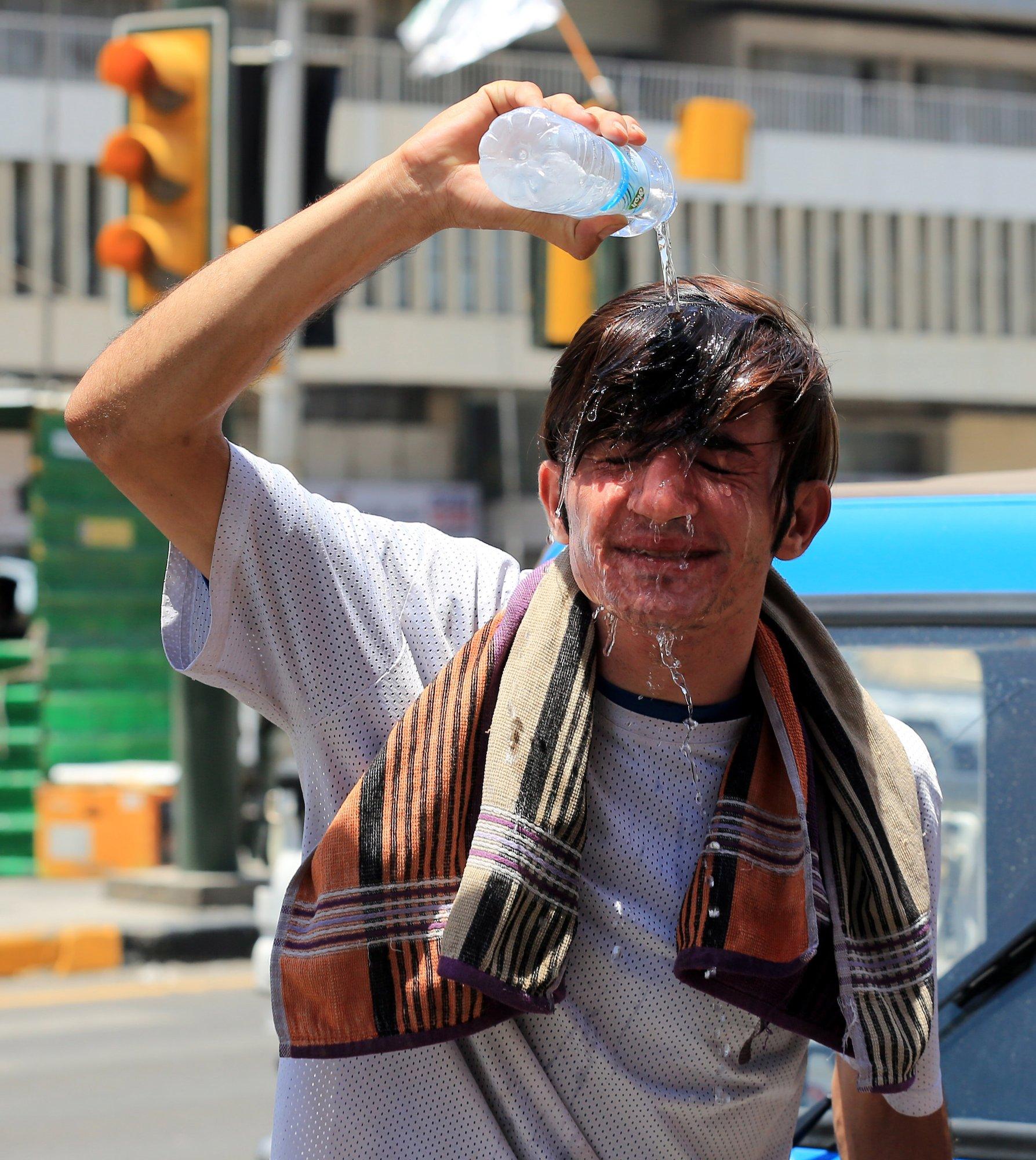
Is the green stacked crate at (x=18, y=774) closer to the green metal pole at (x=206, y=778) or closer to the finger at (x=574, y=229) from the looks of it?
the green metal pole at (x=206, y=778)

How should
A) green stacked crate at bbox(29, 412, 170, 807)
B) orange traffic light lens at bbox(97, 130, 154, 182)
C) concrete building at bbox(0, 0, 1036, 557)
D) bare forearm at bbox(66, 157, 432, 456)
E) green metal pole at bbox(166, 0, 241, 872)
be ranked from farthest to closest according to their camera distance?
concrete building at bbox(0, 0, 1036, 557) < green stacked crate at bbox(29, 412, 170, 807) < green metal pole at bbox(166, 0, 241, 872) < orange traffic light lens at bbox(97, 130, 154, 182) < bare forearm at bbox(66, 157, 432, 456)

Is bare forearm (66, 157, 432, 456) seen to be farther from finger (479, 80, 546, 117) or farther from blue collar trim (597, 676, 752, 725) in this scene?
blue collar trim (597, 676, 752, 725)

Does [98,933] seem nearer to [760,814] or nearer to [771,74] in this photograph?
[760,814]

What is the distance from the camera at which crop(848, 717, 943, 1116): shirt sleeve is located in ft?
5.67

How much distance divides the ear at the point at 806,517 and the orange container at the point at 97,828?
29.5ft

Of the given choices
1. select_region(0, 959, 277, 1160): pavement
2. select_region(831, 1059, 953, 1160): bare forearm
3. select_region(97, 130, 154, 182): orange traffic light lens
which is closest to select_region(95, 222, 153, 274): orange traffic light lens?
select_region(97, 130, 154, 182): orange traffic light lens

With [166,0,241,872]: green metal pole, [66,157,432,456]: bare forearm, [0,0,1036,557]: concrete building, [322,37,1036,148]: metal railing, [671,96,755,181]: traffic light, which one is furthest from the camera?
[322,37,1036,148]: metal railing

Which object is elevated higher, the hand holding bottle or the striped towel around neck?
the hand holding bottle

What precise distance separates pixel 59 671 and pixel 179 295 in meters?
9.45

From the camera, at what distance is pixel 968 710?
7.30 feet

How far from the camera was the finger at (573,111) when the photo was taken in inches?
60.0

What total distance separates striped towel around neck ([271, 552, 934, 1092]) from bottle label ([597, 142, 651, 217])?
1.26 ft

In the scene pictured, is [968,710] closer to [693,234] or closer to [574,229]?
A: [574,229]

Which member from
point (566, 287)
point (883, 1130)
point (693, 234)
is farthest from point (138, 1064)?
point (693, 234)
